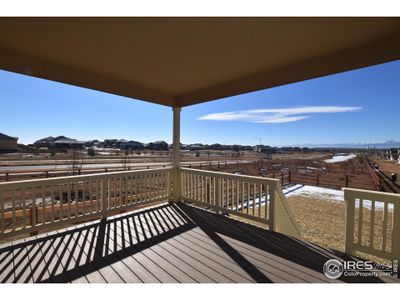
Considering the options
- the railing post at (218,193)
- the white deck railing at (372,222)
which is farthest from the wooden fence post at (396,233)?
the railing post at (218,193)

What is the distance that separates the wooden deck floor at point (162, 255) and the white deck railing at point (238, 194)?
322mm

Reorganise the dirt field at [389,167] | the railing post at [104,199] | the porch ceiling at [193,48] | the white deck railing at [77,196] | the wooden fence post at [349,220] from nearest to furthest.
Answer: the porch ceiling at [193,48]
the wooden fence post at [349,220]
the white deck railing at [77,196]
the railing post at [104,199]
the dirt field at [389,167]

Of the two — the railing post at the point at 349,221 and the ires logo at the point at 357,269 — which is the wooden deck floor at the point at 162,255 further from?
the railing post at the point at 349,221

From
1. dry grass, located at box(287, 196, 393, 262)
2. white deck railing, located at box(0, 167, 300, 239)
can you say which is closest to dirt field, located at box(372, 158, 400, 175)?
dry grass, located at box(287, 196, 393, 262)

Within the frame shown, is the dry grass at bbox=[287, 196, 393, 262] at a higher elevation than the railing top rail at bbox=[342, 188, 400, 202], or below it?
below

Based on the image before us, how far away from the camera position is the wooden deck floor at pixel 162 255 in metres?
2.05

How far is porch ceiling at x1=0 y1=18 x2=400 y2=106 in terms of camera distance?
6.60 ft

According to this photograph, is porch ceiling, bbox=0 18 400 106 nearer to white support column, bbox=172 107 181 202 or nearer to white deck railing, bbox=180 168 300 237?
white support column, bbox=172 107 181 202

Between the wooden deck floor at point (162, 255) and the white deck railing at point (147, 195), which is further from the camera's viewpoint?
the white deck railing at point (147, 195)

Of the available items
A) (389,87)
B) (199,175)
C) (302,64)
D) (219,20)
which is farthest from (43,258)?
(389,87)

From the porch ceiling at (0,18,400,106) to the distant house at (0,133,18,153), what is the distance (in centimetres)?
3832

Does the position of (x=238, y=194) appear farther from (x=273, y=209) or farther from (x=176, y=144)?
(x=176, y=144)

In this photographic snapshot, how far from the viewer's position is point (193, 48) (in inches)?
97.7

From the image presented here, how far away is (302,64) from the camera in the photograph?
9.46 feet
